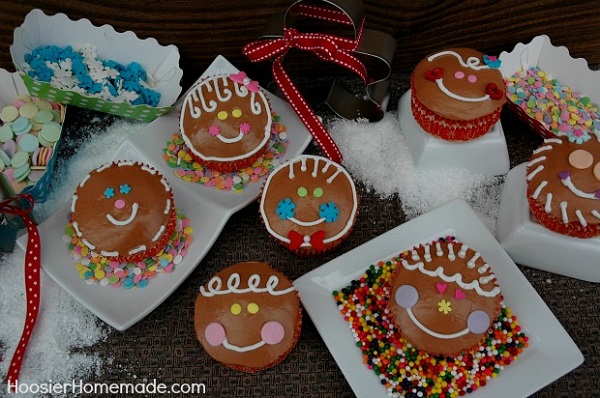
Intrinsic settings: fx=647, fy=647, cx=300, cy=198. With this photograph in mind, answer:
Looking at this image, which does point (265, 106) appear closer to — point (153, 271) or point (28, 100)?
point (153, 271)

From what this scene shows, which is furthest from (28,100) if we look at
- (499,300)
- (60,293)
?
(499,300)

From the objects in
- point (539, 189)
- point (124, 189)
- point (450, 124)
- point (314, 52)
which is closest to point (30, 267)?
point (124, 189)

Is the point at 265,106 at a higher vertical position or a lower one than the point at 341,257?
higher

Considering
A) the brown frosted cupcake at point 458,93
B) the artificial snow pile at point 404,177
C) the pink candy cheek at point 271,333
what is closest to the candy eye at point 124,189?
the pink candy cheek at point 271,333

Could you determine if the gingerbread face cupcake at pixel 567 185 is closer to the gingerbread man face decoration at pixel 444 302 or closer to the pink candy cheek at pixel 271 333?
the gingerbread man face decoration at pixel 444 302

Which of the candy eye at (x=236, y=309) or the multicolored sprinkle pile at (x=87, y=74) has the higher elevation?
the multicolored sprinkle pile at (x=87, y=74)

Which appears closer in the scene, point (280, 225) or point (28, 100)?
point (280, 225)
